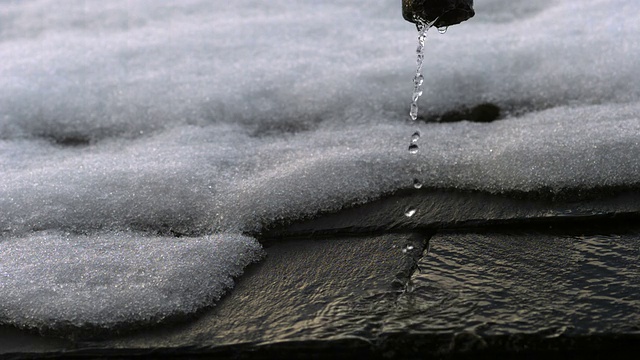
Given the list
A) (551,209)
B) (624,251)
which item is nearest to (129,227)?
(551,209)

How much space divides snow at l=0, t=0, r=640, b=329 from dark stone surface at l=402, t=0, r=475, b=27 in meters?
0.51

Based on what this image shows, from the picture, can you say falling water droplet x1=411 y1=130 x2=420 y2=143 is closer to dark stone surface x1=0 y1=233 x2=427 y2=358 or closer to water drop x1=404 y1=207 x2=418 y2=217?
water drop x1=404 y1=207 x2=418 y2=217

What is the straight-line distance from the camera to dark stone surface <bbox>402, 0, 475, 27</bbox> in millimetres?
1574

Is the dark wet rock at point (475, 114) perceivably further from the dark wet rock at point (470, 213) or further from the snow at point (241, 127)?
the dark wet rock at point (470, 213)

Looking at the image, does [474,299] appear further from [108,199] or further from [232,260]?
[108,199]

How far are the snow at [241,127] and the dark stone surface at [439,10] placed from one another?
51 centimetres

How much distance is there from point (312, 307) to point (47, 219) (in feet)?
3.18

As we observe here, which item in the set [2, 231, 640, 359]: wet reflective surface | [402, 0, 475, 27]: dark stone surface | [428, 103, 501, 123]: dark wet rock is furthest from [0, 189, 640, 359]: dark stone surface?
[428, 103, 501, 123]: dark wet rock

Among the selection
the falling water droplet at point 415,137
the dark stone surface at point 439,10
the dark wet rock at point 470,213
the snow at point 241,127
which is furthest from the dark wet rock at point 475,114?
the dark stone surface at point 439,10

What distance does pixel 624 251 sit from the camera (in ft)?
4.84

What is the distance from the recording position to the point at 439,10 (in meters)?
1.59

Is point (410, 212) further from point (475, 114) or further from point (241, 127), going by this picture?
point (241, 127)

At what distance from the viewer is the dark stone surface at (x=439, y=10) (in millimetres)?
1574

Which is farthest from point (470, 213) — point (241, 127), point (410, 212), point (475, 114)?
point (241, 127)
